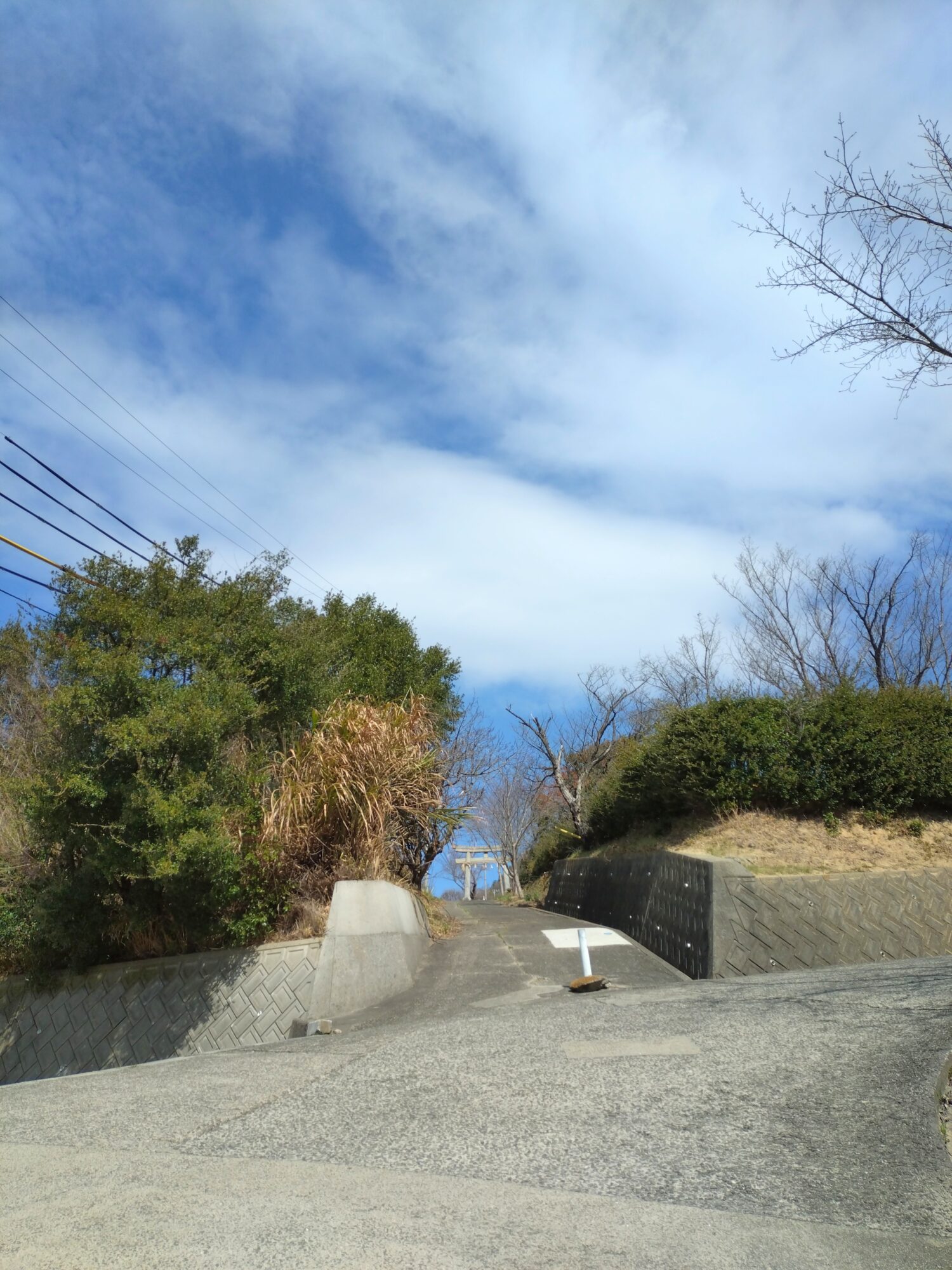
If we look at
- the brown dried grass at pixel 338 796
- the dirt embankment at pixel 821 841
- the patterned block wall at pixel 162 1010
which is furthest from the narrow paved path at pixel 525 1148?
the dirt embankment at pixel 821 841

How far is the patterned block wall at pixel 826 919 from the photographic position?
9.58 metres

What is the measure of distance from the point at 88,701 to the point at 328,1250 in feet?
21.4

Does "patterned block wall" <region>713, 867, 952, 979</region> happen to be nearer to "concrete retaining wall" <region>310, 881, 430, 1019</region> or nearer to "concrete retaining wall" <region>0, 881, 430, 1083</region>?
"concrete retaining wall" <region>310, 881, 430, 1019</region>

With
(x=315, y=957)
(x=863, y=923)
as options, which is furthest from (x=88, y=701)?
(x=863, y=923)

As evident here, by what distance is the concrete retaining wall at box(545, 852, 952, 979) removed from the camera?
377 inches

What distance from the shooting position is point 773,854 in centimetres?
1107

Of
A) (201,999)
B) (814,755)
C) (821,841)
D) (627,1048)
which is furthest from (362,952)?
(814,755)

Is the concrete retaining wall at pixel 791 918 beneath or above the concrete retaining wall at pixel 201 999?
above

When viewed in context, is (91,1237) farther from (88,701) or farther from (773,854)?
(773,854)

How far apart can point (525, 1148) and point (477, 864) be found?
1456 inches

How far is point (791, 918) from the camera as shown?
32.2 feet

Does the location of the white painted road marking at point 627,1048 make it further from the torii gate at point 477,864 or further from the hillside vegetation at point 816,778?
the torii gate at point 477,864

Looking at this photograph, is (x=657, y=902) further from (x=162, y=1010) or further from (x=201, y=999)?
(x=162, y=1010)

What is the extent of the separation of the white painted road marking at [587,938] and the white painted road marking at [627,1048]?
5.25 metres
